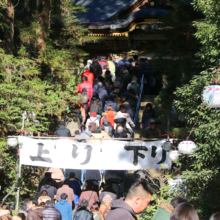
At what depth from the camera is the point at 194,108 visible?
25.3 ft

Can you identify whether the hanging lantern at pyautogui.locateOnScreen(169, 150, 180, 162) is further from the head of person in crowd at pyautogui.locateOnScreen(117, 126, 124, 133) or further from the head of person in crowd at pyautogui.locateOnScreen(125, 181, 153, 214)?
the head of person in crowd at pyautogui.locateOnScreen(125, 181, 153, 214)

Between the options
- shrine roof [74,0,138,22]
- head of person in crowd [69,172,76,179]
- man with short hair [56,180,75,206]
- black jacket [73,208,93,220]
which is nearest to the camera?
black jacket [73,208,93,220]

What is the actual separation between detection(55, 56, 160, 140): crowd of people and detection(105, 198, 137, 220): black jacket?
6568 millimetres

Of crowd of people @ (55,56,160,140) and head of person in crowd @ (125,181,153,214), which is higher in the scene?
crowd of people @ (55,56,160,140)

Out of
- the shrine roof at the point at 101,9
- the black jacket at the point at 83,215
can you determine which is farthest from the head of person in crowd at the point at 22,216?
the shrine roof at the point at 101,9

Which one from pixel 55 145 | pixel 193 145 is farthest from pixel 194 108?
pixel 55 145

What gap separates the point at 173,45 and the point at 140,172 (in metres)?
3.91

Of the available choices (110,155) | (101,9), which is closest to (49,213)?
(110,155)

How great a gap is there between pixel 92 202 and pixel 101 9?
15703mm

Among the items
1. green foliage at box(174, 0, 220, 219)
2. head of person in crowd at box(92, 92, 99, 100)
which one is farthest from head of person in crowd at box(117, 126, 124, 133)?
green foliage at box(174, 0, 220, 219)

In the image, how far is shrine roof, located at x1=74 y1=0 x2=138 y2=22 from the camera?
21125mm

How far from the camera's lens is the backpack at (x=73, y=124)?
13.1m

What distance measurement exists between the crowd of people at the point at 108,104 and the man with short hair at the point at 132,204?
21.1 ft

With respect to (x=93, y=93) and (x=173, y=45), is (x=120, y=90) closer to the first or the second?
(x=93, y=93)
